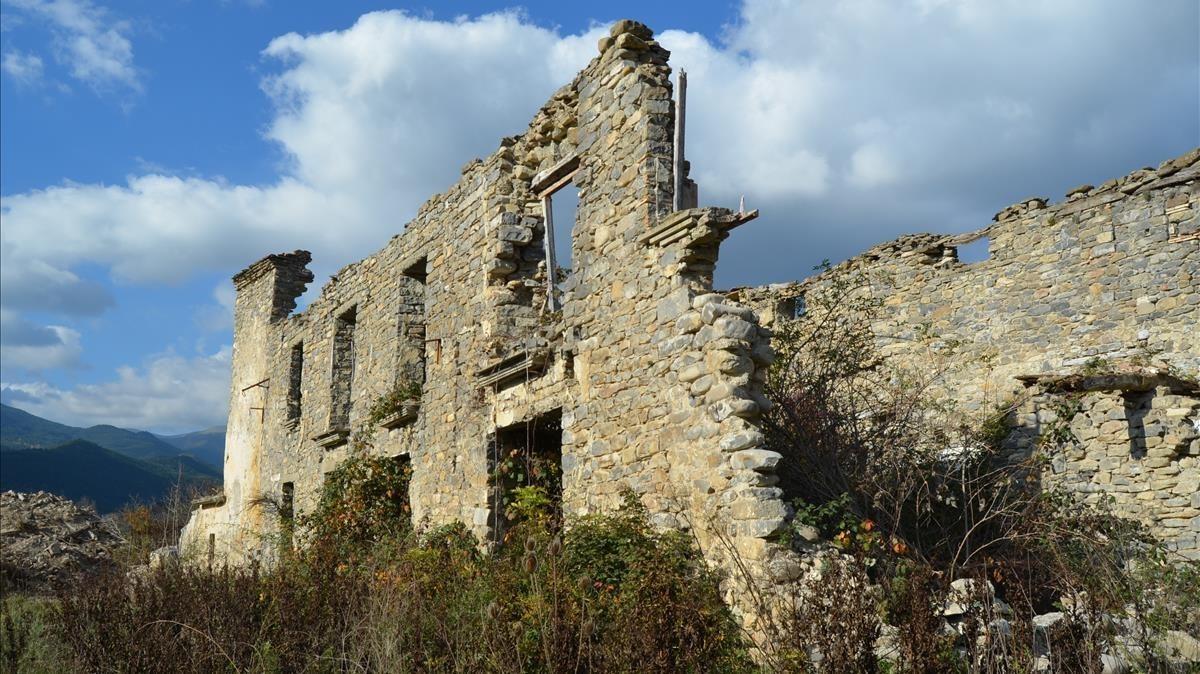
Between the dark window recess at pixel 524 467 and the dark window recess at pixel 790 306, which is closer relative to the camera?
the dark window recess at pixel 524 467

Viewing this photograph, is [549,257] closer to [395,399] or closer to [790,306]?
[395,399]

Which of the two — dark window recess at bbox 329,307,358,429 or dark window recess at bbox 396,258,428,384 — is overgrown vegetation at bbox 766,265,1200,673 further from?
dark window recess at bbox 329,307,358,429

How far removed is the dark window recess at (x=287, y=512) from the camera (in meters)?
13.7

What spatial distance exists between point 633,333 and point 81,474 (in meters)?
72.3

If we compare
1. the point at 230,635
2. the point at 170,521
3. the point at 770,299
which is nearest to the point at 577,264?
the point at 230,635

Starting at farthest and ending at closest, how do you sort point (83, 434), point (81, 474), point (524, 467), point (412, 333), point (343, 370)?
1. point (83, 434)
2. point (81, 474)
3. point (343, 370)
4. point (412, 333)
5. point (524, 467)

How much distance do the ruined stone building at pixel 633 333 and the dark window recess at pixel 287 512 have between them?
0.07 m

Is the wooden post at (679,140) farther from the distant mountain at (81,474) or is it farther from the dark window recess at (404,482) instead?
the distant mountain at (81,474)

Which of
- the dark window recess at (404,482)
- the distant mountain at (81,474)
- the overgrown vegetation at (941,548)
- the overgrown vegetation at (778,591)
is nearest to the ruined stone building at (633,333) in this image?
the dark window recess at (404,482)

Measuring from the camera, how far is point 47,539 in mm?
16594

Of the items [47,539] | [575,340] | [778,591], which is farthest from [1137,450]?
[47,539]

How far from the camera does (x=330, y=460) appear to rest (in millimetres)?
13047

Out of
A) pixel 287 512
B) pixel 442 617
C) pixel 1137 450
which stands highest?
pixel 1137 450

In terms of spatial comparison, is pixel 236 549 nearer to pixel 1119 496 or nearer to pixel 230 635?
pixel 230 635
